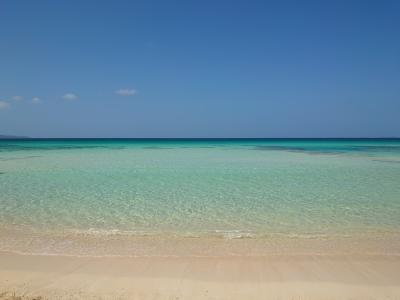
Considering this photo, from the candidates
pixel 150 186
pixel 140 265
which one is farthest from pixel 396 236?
pixel 150 186

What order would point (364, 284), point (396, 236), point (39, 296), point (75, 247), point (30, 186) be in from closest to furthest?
point (39, 296) → point (364, 284) → point (75, 247) → point (396, 236) → point (30, 186)

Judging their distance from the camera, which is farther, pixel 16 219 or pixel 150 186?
pixel 150 186

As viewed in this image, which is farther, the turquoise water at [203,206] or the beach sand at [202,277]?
the turquoise water at [203,206]

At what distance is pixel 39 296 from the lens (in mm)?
3195

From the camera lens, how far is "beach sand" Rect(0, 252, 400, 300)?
3.29 m

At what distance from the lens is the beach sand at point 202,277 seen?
3287mm

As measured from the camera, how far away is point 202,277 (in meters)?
3.67

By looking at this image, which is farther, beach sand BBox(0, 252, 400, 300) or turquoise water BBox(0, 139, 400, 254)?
turquoise water BBox(0, 139, 400, 254)

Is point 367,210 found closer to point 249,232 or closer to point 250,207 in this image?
point 250,207

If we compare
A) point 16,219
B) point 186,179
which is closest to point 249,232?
point 16,219

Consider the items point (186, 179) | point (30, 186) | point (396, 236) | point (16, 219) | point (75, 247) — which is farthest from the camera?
point (186, 179)

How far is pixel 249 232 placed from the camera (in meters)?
5.44

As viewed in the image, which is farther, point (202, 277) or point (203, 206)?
point (203, 206)

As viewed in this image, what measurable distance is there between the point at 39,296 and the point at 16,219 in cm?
360
